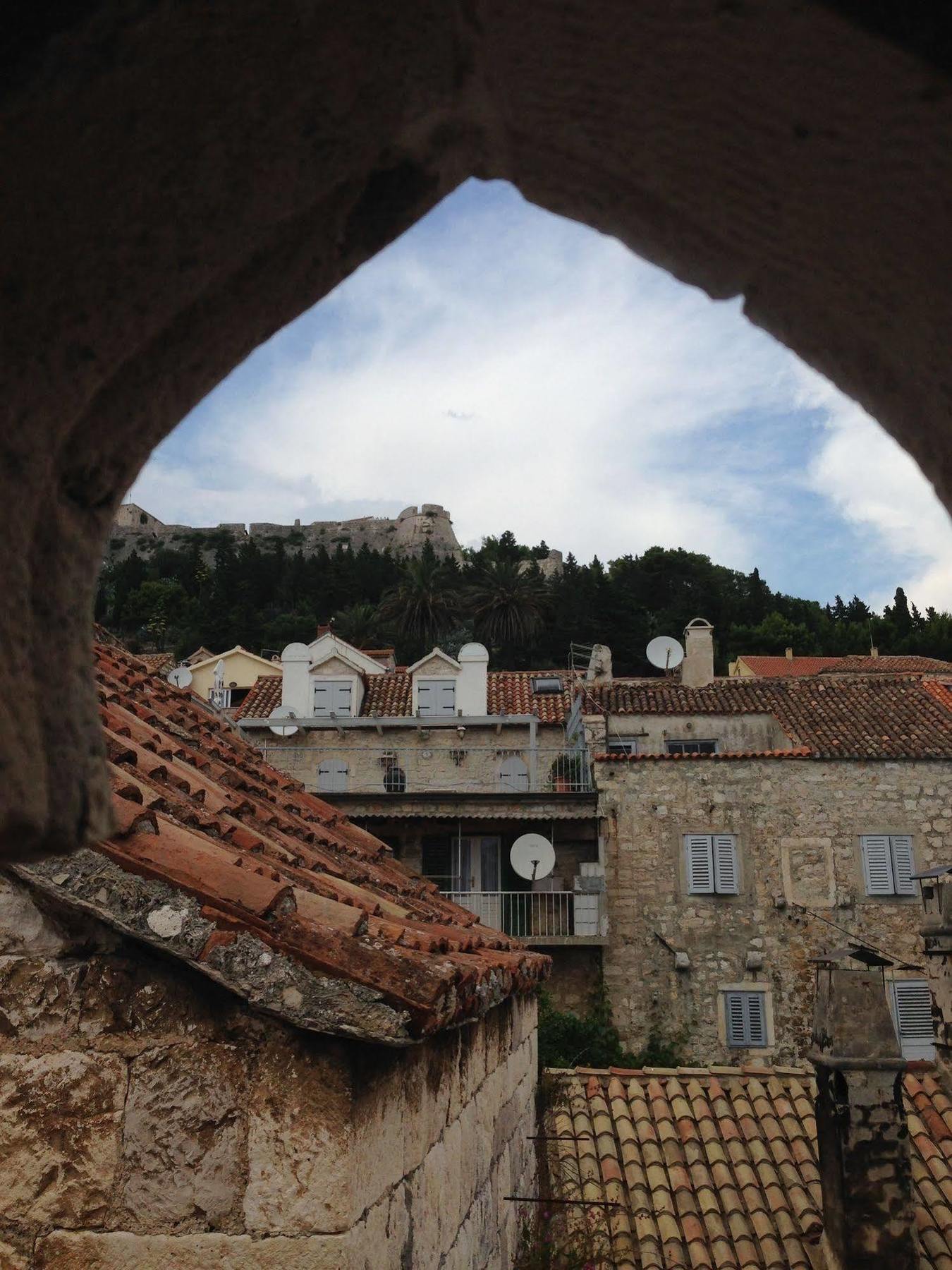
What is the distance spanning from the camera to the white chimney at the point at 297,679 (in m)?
28.4

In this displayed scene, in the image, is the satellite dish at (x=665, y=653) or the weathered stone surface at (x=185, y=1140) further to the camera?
the satellite dish at (x=665, y=653)

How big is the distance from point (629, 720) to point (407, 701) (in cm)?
753

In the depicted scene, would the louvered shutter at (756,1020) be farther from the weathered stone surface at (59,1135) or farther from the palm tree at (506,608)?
the palm tree at (506,608)

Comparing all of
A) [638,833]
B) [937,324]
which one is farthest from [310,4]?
[638,833]

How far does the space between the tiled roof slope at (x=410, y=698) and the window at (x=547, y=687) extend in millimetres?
123

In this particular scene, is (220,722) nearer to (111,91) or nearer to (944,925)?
(944,925)

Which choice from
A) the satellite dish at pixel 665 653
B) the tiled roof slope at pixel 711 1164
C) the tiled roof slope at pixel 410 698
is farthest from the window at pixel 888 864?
the tiled roof slope at pixel 711 1164

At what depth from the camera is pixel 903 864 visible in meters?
19.8

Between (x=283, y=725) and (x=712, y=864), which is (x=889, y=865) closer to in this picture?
(x=712, y=864)

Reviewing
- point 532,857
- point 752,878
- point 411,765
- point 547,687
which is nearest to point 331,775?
point 411,765

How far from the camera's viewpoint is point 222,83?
1.14 meters

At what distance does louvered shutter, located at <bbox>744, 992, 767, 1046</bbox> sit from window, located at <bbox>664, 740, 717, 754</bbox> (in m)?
5.76

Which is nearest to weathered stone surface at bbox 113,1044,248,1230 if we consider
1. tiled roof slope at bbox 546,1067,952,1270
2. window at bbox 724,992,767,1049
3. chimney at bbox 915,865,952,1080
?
tiled roof slope at bbox 546,1067,952,1270

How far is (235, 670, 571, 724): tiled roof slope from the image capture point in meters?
27.6
